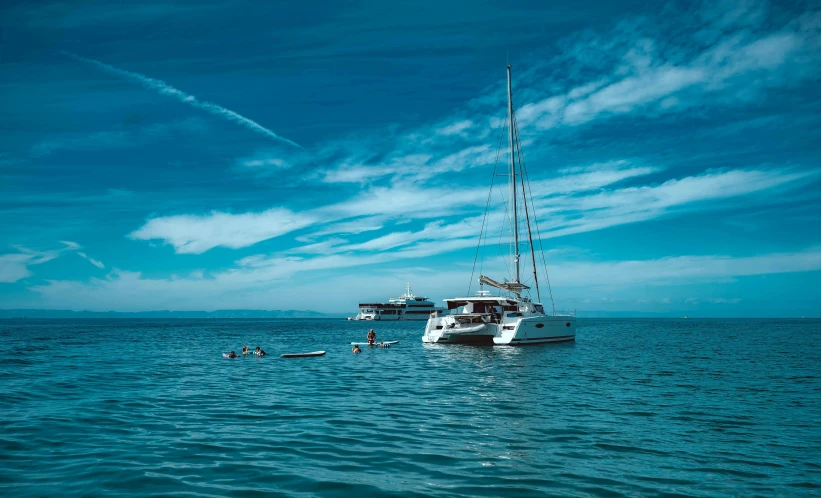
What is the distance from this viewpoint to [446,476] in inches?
381

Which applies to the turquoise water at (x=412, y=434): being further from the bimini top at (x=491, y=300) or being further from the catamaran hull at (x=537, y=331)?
the bimini top at (x=491, y=300)

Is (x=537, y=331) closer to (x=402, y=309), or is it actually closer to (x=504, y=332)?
(x=504, y=332)

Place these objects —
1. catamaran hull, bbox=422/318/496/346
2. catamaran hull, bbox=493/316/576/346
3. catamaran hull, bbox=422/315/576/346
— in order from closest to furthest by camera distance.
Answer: catamaran hull, bbox=493/316/576/346, catamaran hull, bbox=422/315/576/346, catamaran hull, bbox=422/318/496/346

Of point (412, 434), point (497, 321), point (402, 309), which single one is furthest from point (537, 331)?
point (402, 309)

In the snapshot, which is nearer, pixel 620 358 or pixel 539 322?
pixel 620 358

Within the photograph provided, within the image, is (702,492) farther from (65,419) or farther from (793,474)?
(65,419)

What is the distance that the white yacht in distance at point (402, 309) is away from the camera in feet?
546

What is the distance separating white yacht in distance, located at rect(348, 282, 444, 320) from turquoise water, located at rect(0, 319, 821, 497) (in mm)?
140186

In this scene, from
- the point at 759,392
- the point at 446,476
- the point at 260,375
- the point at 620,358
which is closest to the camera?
the point at 446,476

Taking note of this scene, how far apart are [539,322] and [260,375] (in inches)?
994

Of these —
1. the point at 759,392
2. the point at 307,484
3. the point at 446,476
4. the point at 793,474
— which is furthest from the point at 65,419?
the point at 759,392

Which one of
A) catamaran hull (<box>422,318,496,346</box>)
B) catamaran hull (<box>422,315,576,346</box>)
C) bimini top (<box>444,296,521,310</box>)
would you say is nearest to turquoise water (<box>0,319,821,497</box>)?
catamaran hull (<box>422,315,576,346</box>)

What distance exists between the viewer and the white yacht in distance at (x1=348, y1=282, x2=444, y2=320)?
166 meters

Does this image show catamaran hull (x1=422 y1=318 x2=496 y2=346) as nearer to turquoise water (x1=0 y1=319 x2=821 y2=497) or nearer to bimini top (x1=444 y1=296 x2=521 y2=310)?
bimini top (x1=444 y1=296 x2=521 y2=310)
